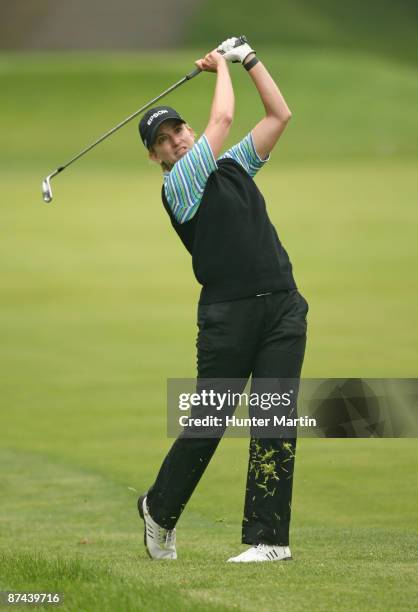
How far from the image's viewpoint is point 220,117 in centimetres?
514

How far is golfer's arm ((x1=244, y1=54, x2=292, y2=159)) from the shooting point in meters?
5.29

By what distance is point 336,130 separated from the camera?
1682 inches

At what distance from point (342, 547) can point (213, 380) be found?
0.92m

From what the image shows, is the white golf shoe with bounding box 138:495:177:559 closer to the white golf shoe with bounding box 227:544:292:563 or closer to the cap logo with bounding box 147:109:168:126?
the white golf shoe with bounding box 227:544:292:563

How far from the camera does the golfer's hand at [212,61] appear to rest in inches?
213

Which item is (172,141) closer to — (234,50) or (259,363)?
(234,50)

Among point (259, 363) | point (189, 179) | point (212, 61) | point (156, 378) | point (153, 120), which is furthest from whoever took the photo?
point (156, 378)

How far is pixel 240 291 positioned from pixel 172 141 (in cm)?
67

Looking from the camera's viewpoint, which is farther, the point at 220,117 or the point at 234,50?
the point at 234,50

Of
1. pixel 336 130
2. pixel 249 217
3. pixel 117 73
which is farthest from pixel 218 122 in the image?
pixel 117 73

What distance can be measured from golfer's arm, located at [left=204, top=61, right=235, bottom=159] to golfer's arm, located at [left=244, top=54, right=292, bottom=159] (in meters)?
0.15

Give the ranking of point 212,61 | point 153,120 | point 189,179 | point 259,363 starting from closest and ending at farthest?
point 189,179, point 259,363, point 153,120, point 212,61

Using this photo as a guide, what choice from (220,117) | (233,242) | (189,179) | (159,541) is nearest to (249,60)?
(220,117)

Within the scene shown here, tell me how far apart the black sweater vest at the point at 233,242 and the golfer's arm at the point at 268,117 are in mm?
165
